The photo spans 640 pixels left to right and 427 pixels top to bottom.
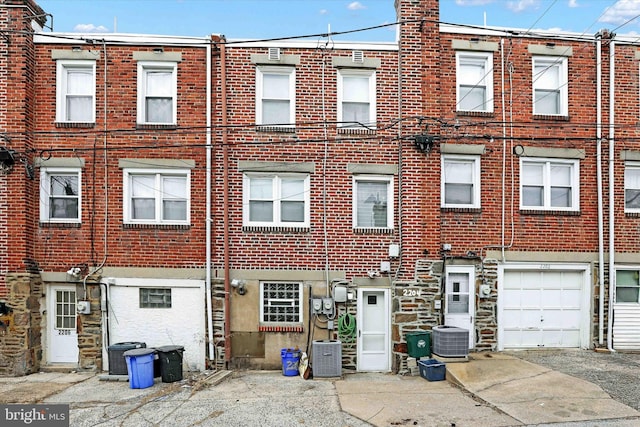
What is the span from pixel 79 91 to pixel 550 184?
41.0 feet

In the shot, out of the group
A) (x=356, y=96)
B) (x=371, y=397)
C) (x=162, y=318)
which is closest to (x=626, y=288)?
(x=371, y=397)

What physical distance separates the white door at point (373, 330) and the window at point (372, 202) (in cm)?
172

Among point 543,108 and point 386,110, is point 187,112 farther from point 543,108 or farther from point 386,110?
point 543,108

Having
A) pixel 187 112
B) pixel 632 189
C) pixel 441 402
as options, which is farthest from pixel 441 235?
pixel 187 112

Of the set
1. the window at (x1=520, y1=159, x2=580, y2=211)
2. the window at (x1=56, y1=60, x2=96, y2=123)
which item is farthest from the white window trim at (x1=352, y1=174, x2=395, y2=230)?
the window at (x1=56, y1=60, x2=96, y2=123)

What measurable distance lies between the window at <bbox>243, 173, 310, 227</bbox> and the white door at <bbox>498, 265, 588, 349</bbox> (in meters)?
5.65

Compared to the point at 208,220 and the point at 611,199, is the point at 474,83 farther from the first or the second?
the point at 208,220

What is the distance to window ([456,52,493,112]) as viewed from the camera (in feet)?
38.4

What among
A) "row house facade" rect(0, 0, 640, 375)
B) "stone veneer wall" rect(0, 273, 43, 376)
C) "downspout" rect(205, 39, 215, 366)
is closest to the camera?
"stone veneer wall" rect(0, 273, 43, 376)

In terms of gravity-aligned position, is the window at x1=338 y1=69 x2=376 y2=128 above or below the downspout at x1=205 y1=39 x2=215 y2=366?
above

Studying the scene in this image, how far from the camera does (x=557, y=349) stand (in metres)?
11.8

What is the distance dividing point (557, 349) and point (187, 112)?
11427 mm

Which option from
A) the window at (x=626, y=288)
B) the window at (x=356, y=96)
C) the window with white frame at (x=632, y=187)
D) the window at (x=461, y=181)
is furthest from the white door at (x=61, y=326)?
the window with white frame at (x=632, y=187)

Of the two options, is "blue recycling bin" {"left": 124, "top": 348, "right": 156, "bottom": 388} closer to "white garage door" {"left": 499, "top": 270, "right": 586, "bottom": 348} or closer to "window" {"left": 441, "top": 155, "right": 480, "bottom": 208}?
"window" {"left": 441, "top": 155, "right": 480, "bottom": 208}
